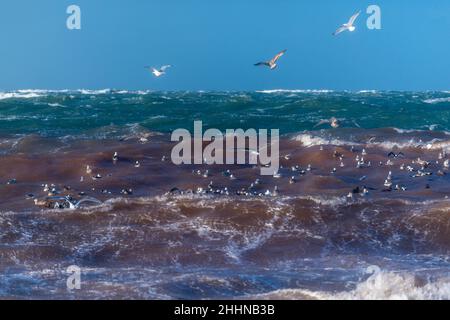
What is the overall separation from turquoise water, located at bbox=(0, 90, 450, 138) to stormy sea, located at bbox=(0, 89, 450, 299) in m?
8.91

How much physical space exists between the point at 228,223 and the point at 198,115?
25643mm

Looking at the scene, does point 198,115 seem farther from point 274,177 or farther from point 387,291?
point 387,291

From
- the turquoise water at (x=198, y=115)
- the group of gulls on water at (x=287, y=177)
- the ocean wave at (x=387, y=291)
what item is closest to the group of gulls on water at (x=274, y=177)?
the group of gulls on water at (x=287, y=177)

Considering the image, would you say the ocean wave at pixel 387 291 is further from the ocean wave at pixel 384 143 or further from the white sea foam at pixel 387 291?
the ocean wave at pixel 384 143

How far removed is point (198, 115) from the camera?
3903cm

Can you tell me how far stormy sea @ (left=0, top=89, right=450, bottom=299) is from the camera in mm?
9812

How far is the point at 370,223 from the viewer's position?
44.8 feet

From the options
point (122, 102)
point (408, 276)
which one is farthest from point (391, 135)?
point (122, 102)

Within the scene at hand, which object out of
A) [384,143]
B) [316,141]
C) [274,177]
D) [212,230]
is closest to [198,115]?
[316,141]

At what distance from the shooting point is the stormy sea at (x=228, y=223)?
9.81 meters

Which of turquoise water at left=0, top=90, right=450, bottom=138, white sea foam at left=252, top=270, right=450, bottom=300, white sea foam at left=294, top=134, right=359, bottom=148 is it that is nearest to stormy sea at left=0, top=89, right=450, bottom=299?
white sea foam at left=252, top=270, right=450, bottom=300

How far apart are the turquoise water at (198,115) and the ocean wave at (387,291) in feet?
70.1
